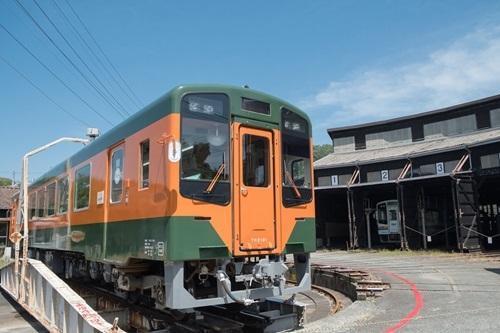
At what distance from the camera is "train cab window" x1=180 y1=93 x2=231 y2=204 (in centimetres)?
628

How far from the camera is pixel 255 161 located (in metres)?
7.07

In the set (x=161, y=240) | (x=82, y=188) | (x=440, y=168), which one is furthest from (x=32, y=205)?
(x=440, y=168)

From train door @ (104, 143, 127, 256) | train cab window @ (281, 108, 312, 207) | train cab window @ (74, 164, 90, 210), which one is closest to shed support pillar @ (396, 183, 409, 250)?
train cab window @ (281, 108, 312, 207)

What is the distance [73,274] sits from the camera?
1214cm

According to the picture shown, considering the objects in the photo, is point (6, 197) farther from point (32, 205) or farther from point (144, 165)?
point (144, 165)

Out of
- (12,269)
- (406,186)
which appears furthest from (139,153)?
(406,186)

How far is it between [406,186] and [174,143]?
63.5 ft

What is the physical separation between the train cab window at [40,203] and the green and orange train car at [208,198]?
20.1 feet

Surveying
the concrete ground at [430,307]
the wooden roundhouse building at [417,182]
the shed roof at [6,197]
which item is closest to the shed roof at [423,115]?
the wooden roundhouse building at [417,182]

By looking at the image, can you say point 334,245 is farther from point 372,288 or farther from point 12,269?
point 12,269

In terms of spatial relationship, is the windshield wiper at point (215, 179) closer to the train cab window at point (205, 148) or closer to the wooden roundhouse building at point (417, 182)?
the train cab window at point (205, 148)

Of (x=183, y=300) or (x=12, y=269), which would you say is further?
(x=12, y=269)

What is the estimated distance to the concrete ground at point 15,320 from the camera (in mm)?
8641

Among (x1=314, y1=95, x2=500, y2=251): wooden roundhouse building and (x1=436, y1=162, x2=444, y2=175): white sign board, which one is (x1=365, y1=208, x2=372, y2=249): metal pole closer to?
(x1=314, y1=95, x2=500, y2=251): wooden roundhouse building
